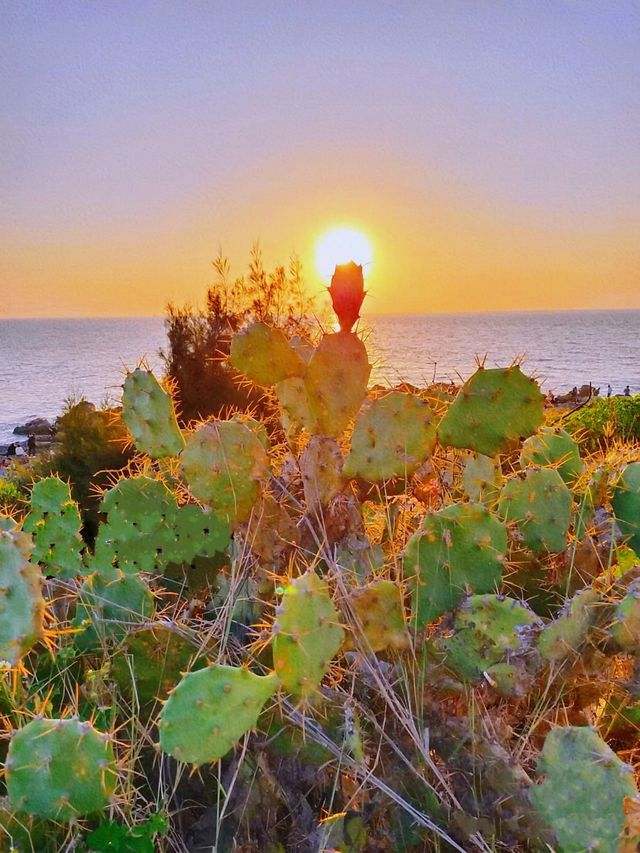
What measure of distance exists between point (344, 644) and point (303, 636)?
32 centimetres

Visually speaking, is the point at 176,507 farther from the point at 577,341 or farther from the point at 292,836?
the point at 577,341

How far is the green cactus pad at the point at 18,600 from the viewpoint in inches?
74.1

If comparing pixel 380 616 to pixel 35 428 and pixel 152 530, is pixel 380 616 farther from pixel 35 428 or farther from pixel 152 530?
pixel 35 428

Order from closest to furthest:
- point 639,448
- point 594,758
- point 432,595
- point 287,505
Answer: point 594,758, point 432,595, point 287,505, point 639,448

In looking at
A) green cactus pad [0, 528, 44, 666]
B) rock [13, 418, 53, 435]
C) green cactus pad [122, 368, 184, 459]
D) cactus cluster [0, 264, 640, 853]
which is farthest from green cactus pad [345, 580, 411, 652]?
rock [13, 418, 53, 435]

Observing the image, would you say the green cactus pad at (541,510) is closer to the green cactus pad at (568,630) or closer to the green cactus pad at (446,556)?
the green cactus pad at (446,556)

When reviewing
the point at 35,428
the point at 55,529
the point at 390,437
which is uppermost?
the point at 390,437

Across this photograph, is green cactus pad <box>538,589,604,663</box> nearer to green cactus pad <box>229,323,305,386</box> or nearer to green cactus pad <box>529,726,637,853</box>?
green cactus pad <box>529,726,637,853</box>

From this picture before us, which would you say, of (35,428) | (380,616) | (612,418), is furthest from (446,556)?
(35,428)

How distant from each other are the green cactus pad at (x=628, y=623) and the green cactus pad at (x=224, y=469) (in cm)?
106

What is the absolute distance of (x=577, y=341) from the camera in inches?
3583

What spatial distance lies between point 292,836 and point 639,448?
2054 millimetres

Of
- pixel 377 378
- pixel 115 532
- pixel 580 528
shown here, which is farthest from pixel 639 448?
pixel 115 532

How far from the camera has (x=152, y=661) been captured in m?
2.21
